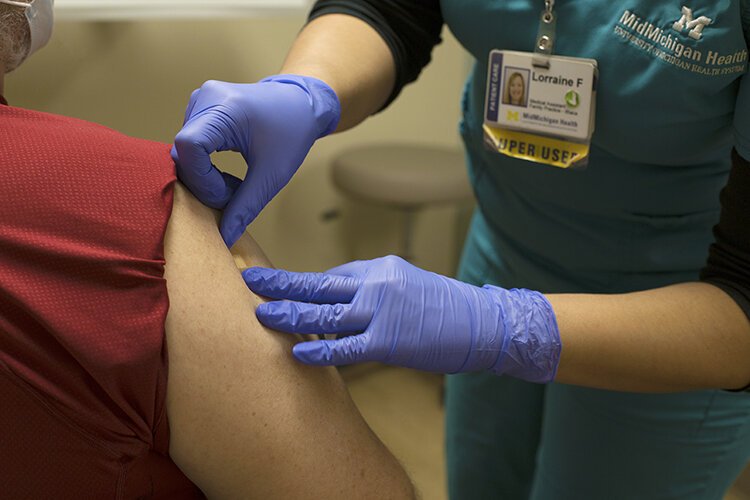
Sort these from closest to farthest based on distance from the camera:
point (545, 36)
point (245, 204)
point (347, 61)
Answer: point (245, 204) < point (545, 36) < point (347, 61)

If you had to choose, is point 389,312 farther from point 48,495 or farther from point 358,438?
point 48,495

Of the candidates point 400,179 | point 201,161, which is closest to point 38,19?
point 201,161

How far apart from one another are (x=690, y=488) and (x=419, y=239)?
2.02 metres

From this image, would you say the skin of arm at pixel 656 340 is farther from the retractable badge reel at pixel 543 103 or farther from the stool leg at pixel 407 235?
the stool leg at pixel 407 235

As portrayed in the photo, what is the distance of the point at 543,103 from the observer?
115 centimetres

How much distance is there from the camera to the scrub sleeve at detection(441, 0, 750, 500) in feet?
3.36

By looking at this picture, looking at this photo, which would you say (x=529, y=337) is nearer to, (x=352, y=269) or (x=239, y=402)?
(x=352, y=269)

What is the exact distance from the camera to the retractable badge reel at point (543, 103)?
1.09 metres

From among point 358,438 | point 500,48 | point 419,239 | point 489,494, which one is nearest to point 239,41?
point 419,239

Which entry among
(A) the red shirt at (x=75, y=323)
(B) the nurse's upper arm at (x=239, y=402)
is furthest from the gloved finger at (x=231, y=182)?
(A) the red shirt at (x=75, y=323)

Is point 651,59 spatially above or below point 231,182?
above

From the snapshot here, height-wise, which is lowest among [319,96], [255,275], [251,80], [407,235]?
[407,235]

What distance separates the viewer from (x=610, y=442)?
4.06 feet

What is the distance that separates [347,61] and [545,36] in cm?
31
